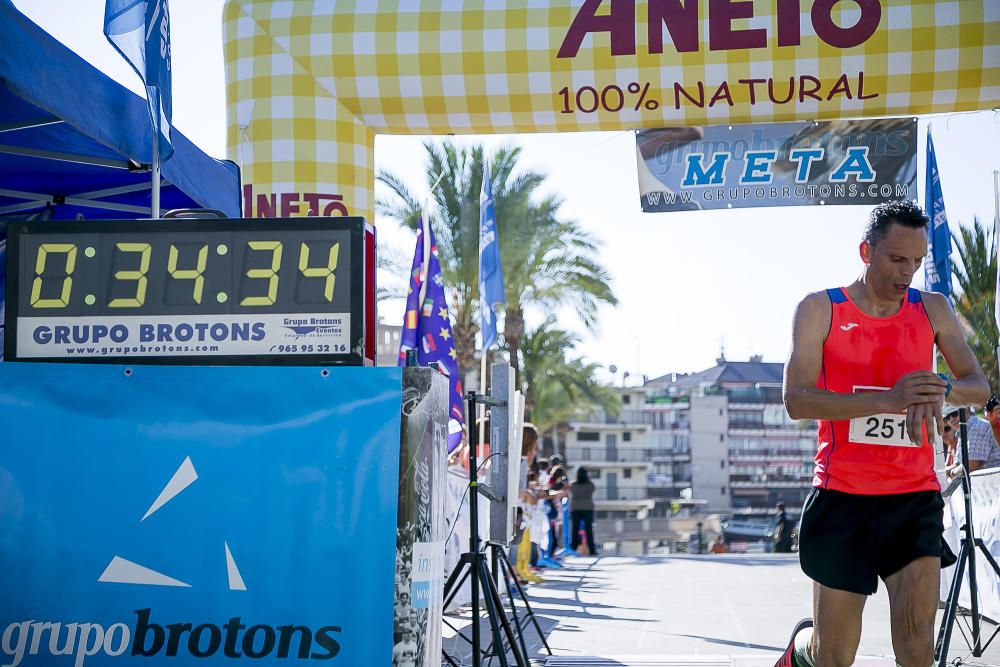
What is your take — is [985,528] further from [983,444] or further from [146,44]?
[146,44]

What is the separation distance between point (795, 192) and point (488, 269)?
14.8 feet

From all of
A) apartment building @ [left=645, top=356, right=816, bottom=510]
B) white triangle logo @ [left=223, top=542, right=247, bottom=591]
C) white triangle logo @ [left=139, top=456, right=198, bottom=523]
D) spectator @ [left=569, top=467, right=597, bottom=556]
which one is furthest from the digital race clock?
apartment building @ [left=645, top=356, right=816, bottom=510]

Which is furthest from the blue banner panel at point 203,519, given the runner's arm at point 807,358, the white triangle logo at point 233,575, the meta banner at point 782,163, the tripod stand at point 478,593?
the meta banner at point 782,163

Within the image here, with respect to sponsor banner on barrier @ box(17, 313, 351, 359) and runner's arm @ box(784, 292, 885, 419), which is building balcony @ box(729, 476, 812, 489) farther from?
sponsor banner on barrier @ box(17, 313, 351, 359)

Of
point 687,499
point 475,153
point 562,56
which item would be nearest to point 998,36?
point 562,56

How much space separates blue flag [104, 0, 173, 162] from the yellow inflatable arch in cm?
237

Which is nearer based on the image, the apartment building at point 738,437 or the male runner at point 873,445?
the male runner at point 873,445

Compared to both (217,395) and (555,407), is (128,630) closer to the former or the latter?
(217,395)

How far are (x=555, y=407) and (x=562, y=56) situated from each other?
35.3 metres

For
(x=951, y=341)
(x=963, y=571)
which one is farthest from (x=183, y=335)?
(x=963, y=571)

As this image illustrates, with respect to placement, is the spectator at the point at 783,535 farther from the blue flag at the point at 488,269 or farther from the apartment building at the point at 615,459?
the apartment building at the point at 615,459

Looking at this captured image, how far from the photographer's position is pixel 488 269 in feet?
40.7

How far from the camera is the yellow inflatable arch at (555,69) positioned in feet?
26.0

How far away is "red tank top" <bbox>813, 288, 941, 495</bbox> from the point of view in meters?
3.84
